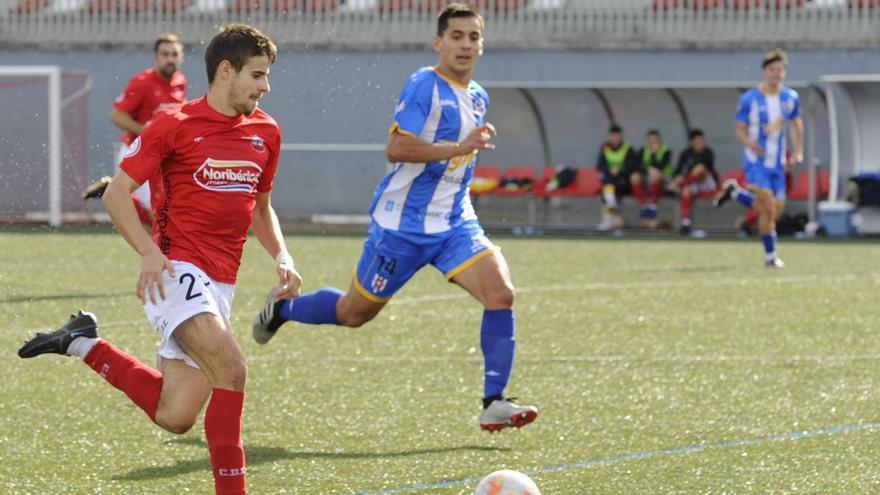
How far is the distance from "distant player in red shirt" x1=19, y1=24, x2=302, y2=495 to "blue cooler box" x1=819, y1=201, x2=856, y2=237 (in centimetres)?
1647

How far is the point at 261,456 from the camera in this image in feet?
20.7

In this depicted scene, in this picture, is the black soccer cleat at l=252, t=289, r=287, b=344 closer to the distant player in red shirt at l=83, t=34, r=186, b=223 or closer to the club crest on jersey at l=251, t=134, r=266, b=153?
the club crest on jersey at l=251, t=134, r=266, b=153

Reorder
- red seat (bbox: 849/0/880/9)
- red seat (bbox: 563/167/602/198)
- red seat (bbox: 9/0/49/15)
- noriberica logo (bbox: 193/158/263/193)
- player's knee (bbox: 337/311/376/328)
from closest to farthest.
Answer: noriberica logo (bbox: 193/158/263/193)
player's knee (bbox: 337/311/376/328)
red seat (bbox: 563/167/602/198)
red seat (bbox: 849/0/880/9)
red seat (bbox: 9/0/49/15)

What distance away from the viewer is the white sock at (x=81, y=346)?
5973 millimetres

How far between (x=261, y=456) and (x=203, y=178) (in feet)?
4.51

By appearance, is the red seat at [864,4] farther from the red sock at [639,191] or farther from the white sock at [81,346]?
the white sock at [81,346]

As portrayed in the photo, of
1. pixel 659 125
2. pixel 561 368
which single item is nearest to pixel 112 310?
pixel 561 368

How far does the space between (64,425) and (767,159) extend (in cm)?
Answer: 1005

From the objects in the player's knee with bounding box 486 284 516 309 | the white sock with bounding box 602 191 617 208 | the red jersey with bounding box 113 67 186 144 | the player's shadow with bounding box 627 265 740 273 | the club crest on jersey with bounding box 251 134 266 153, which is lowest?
the white sock with bounding box 602 191 617 208

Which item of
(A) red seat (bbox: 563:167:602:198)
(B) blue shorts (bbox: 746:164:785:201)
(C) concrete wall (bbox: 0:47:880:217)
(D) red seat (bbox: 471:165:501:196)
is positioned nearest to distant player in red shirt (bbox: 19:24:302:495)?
(B) blue shorts (bbox: 746:164:785:201)

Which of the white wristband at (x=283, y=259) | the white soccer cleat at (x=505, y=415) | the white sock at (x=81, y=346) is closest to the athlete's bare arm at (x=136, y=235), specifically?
the white wristband at (x=283, y=259)

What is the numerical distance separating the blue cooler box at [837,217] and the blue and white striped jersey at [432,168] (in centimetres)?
1445

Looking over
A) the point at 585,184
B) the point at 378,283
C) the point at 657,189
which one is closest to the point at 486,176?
the point at 585,184

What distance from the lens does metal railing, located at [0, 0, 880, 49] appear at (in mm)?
23719
